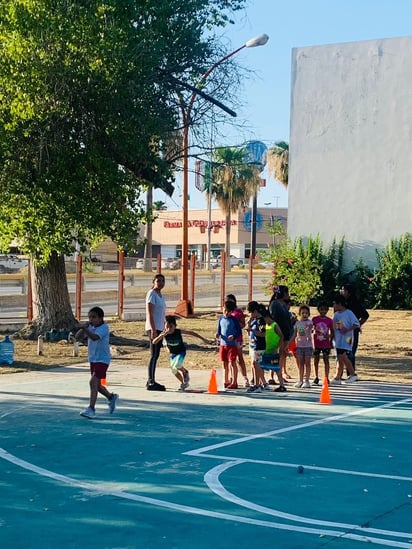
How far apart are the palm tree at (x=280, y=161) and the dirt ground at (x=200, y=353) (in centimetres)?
3718

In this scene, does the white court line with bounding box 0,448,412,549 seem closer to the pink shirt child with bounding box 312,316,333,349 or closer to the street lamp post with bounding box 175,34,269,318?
the pink shirt child with bounding box 312,316,333,349

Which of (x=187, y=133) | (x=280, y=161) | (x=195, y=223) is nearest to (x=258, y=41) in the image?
(x=187, y=133)

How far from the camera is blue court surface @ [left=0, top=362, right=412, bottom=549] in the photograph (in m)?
7.02

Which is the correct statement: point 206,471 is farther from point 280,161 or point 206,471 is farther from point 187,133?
point 280,161

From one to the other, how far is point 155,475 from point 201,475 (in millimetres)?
438

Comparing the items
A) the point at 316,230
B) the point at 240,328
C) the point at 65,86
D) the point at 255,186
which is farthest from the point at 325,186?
the point at 255,186

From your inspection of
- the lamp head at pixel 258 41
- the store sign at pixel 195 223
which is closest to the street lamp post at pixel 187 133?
the lamp head at pixel 258 41

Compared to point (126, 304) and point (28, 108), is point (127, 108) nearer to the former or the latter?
point (28, 108)

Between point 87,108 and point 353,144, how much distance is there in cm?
1791

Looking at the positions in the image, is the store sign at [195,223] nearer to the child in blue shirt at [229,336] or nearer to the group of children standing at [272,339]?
the group of children standing at [272,339]

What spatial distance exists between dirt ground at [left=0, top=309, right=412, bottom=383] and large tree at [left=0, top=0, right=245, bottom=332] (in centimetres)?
216

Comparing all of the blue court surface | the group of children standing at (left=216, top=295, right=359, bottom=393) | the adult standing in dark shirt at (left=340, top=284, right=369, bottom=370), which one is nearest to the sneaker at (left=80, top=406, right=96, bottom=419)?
the blue court surface

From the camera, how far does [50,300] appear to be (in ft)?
74.6

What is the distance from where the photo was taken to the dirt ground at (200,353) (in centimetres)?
1853
